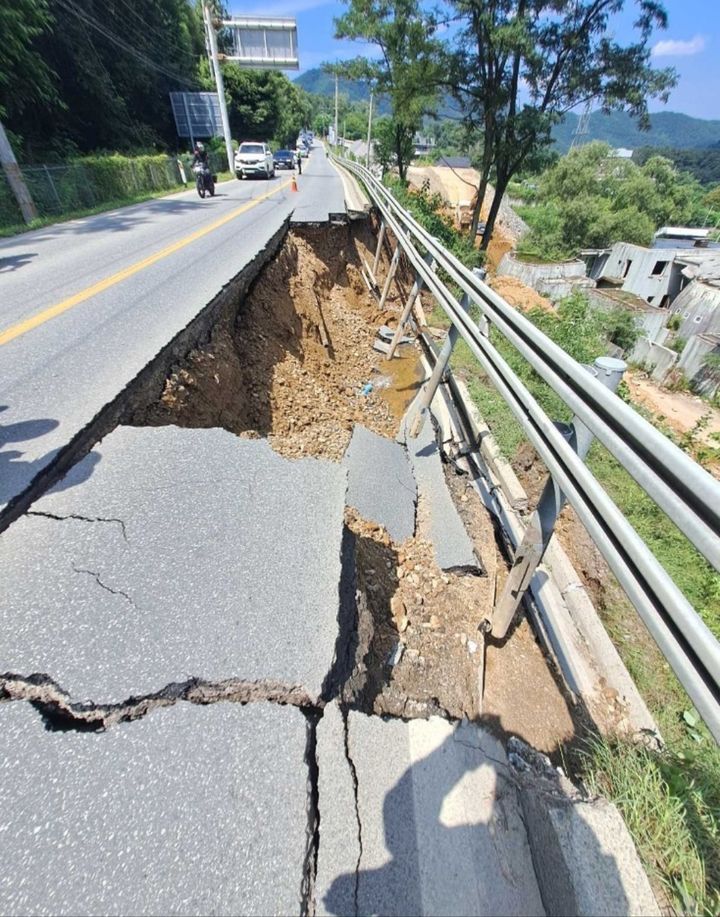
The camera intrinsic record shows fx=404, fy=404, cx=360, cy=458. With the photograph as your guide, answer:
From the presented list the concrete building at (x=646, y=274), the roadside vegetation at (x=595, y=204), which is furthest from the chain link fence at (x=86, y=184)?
the concrete building at (x=646, y=274)

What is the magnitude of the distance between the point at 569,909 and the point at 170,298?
572cm

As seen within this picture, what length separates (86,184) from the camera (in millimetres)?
12109

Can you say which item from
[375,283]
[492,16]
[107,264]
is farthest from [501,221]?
[107,264]

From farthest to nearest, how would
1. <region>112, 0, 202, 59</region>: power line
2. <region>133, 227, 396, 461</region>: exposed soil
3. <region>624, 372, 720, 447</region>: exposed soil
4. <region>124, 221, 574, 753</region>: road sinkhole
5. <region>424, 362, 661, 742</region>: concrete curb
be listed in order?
1. <region>112, 0, 202, 59</region>: power line
2. <region>624, 372, 720, 447</region>: exposed soil
3. <region>133, 227, 396, 461</region>: exposed soil
4. <region>424, 362, 661, 742</region>: concrete curb
5. <region>124, 221, 574, 753</region>: road sinkhole

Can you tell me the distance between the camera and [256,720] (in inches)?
57.6

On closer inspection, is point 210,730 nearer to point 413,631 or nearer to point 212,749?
point 212,749

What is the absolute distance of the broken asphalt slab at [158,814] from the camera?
3.58 ft

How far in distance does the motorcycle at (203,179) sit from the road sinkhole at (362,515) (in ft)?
24.8

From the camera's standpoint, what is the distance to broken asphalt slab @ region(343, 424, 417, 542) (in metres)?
3.56

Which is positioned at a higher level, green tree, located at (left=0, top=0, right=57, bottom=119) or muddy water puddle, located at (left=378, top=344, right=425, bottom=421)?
green tree, located at (left=0, top=0, right=57, bottom=119)

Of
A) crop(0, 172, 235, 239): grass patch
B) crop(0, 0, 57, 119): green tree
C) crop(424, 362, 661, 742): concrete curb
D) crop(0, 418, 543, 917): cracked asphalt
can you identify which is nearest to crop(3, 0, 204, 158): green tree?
crop(0, 0, 57, 119): green tree

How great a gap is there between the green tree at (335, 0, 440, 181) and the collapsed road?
16973mm

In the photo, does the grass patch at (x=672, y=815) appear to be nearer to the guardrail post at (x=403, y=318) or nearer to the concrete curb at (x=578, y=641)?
the concrete curb at (x=578, y=641)

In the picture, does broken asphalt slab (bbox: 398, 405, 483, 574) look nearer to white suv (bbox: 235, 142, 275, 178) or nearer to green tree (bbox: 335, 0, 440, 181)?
green tree (bbox: 335, 0, 440, 181)
